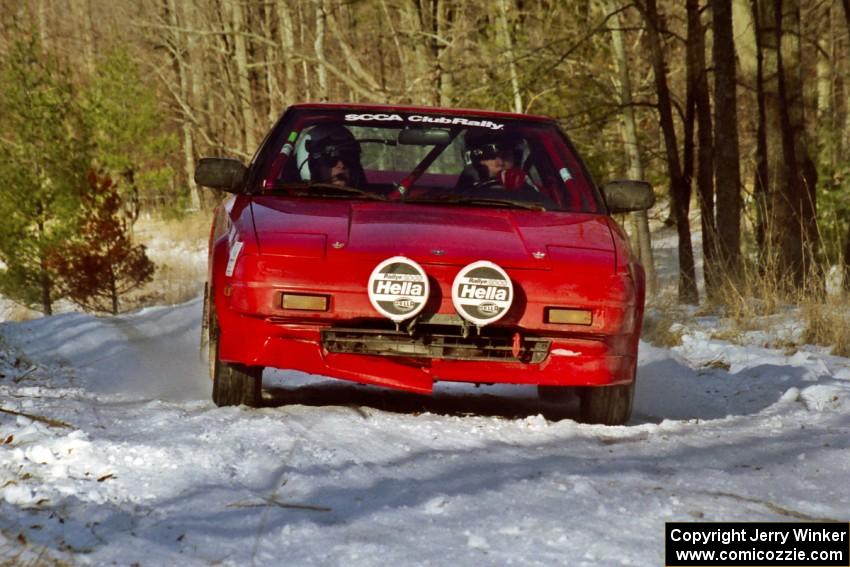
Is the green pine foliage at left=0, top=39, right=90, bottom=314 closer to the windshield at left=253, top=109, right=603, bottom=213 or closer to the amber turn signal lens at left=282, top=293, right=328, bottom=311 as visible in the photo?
the windshield at left=253, top=109, right=603, bottom=213

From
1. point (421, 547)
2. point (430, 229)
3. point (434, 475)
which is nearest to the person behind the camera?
point (421, 547)

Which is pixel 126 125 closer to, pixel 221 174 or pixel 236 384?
pixel 221 174

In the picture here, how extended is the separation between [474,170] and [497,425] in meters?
1.76

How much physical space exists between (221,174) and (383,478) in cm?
268

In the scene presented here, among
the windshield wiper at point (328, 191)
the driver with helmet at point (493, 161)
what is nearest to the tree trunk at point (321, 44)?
the driver with helmet at point (493, 161)

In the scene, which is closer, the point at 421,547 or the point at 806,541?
the point at 421,547

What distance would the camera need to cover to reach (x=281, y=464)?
424 centimetres

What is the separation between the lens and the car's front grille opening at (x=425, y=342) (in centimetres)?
525

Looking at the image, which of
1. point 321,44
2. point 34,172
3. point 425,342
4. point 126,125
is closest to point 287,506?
point 425,342

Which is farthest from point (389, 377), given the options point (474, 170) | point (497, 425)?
point (474, 170)

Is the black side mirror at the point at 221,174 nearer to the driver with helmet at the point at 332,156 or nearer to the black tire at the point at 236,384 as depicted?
the driver with helmet at the point at 332,156

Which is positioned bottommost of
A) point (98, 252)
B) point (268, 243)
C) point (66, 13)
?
point (98, 252)

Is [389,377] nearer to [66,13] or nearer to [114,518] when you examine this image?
[114,518]

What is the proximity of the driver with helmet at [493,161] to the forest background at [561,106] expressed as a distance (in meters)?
3.36
